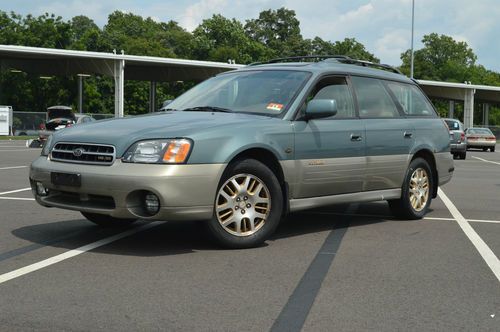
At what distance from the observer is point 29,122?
141ft

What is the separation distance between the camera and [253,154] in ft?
20.7

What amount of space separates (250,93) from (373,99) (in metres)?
1.62

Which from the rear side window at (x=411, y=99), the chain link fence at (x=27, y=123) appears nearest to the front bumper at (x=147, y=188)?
the rear side window at (x=411, y=99)

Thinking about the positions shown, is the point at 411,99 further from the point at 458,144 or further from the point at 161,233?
the point at 458,144

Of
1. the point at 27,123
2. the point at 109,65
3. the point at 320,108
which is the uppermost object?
the point at 109,65

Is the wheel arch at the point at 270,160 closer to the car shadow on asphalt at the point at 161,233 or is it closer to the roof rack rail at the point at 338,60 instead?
the car shadow on asphalt at the point at 161,233

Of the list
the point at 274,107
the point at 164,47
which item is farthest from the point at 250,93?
the point at 164,47

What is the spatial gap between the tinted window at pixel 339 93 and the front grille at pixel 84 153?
2344mm

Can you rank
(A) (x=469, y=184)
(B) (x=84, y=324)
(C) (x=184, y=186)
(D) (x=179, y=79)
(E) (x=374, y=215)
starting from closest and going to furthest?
1. (B) (x=84, y=324)
2. (C) (x=184, y=186)
3. (E) (x=374, y=215)
4. (A) (x=469, y=184)
5. (D) (x=179, y=79)

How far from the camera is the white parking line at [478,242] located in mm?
5660

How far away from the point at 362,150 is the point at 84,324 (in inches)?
164

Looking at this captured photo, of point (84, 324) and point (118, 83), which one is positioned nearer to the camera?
point (84, 324)

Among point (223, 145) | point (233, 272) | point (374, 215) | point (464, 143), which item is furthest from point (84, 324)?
point (464, 143)

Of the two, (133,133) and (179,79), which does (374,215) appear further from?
(179,79)
